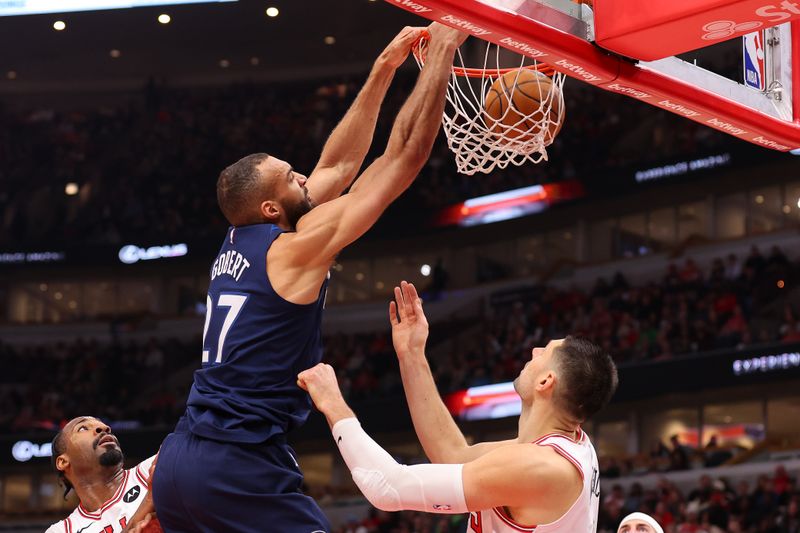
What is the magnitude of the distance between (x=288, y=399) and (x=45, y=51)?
1121 inches

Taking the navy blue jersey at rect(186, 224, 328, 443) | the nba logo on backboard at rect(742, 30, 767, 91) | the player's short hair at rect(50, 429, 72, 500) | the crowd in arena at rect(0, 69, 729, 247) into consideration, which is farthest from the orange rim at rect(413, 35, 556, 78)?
the crowd in arena at rect(0, 69, 729, 247)

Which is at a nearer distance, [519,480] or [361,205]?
[519,480]

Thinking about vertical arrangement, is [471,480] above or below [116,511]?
above

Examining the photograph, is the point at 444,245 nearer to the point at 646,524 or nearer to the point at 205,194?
the point at 205,194

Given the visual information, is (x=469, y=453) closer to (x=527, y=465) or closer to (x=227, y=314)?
(x=527, y=465)

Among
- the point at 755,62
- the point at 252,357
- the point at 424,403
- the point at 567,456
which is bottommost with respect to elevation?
the point at 567,456

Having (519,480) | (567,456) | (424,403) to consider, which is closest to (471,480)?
(519,480)

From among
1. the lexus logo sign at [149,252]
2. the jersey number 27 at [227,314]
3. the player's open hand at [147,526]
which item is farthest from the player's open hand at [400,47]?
the lexus logo sign at [149,252]

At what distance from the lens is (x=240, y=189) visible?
13.8 feet

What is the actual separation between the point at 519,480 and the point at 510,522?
213mm

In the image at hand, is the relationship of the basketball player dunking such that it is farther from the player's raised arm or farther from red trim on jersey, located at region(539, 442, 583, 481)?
red trim on jersey, located at region(539, 442, 583, 481)

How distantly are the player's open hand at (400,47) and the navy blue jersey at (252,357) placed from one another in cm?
101

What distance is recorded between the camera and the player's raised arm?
3.98 metres

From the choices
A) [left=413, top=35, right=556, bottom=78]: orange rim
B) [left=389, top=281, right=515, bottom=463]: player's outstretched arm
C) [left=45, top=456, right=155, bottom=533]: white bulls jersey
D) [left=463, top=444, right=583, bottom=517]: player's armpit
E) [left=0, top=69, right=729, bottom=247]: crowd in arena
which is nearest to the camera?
[left=463, top=444, right=583, bottom=517]: player's armpit
